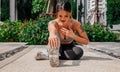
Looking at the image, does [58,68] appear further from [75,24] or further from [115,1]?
[115,1]

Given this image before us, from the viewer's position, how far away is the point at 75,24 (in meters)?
A: 7.86

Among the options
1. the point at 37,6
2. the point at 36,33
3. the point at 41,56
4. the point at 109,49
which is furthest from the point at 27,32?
the point at 37,6

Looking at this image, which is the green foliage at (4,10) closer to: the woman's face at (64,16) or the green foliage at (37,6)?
the green foliage at (37,6)

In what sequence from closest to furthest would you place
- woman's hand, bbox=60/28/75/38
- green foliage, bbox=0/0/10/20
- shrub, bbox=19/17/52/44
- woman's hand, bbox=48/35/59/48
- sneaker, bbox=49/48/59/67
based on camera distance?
1. sneaker, bbox=49/48/59/67
2. woman's hand, bbox=48/35/59/48
3. woman's hand, bbox=60/28/75/38
4. shrub, bbox=19/17/52/44
5. green foliage, bbox=0/0/10/20

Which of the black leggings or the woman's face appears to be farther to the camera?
the black leggings

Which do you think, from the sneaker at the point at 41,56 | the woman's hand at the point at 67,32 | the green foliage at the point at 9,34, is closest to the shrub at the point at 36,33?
the green foliage at the point at 9,34

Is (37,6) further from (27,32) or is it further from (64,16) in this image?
(64,16)

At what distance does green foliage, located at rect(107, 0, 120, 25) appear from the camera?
33.1 meters

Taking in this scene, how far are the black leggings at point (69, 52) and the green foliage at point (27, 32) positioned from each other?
7989mm

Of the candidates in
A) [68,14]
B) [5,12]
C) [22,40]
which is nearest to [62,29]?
[68,14]

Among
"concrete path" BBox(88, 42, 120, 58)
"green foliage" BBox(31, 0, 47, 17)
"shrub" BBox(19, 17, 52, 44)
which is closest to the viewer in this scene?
"concrete path" BBox(88, 42, 120, 58)

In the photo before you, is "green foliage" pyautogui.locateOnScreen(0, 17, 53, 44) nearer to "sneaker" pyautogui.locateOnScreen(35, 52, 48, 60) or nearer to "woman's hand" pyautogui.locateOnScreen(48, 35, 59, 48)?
"sneaker" pyautogui.locateOnScreen(35, 52, 48, 60)

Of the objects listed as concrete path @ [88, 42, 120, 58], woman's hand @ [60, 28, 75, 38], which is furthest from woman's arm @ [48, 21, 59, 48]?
concrete path @ [88, 42, 120, 58]

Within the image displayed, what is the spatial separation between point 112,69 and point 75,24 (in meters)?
1.68
